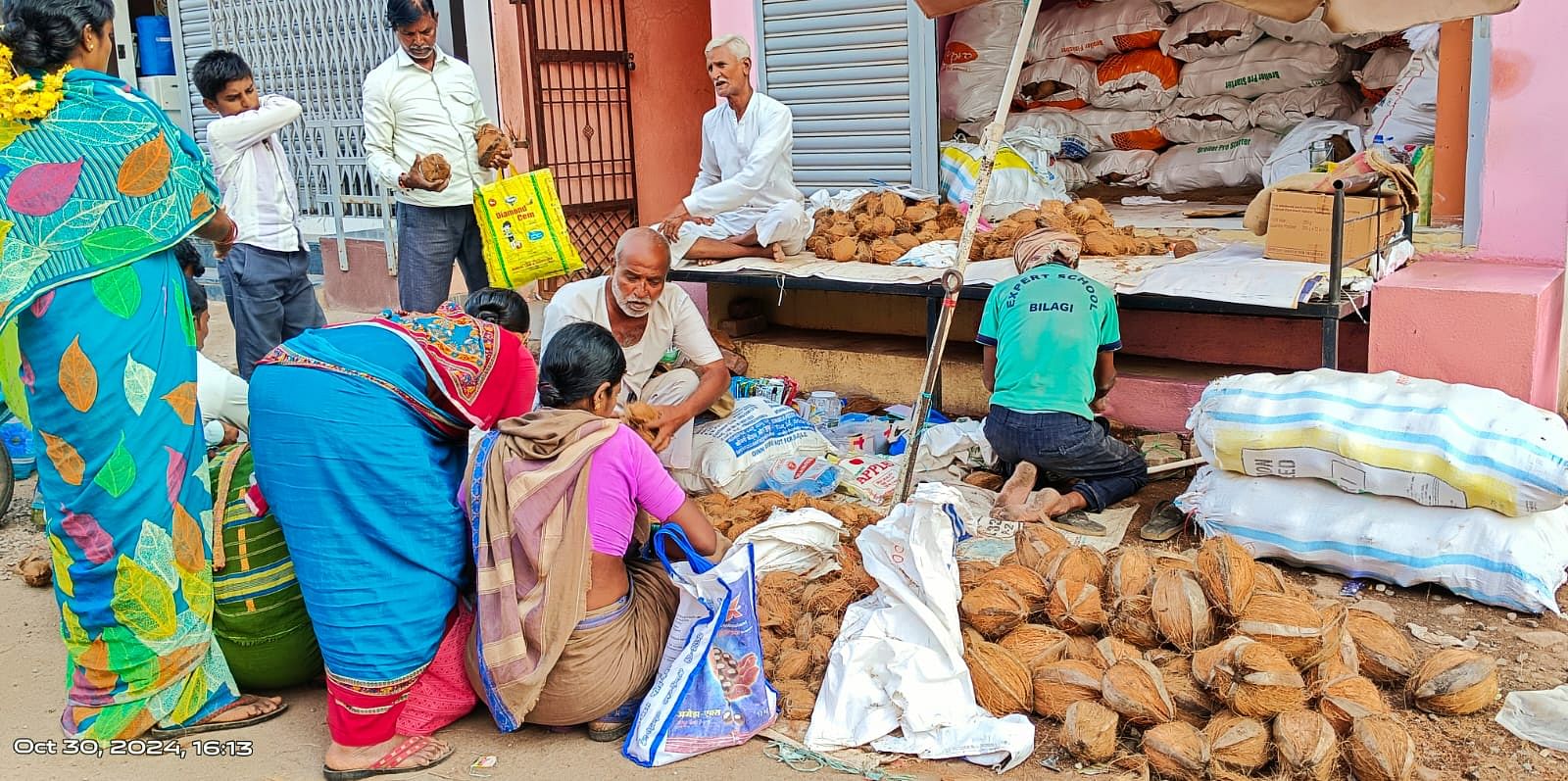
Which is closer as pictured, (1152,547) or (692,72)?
(1152,547)

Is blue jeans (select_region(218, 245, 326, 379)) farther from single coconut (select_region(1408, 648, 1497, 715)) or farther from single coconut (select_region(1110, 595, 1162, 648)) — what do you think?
single coconut (select_region(1408, 648, 1497, 715))

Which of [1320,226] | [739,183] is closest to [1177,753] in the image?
[1320,226]

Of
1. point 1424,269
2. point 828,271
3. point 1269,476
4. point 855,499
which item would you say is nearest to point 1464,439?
point 1269,476

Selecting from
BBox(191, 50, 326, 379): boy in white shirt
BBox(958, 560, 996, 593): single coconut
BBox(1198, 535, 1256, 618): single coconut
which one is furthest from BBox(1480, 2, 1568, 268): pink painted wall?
BBox(191, 50, 326, 379): boy in white shirt

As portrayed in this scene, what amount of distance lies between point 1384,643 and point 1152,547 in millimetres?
1122

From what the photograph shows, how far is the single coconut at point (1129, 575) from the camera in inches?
130

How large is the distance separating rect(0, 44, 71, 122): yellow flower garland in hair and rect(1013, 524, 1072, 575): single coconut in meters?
2.78

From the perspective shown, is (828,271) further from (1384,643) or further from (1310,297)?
(1384,643)

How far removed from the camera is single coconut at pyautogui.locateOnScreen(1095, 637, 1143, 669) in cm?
309

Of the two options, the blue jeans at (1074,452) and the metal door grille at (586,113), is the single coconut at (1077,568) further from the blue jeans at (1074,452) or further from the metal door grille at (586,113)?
the metal door grille at (586,113)

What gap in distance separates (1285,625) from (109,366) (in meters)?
2.91

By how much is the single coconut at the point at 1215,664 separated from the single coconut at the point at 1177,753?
14 centimetres

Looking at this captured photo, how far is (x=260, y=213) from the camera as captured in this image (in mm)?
5328

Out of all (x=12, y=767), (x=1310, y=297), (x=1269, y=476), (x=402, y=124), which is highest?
(x=402, y=124)
